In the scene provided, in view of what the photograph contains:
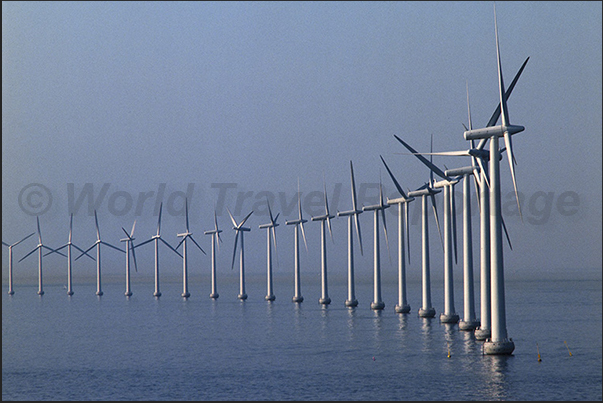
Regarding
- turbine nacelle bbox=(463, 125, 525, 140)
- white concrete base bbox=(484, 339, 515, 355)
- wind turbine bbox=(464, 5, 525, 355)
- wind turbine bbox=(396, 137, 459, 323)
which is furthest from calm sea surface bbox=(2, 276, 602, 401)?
turbine nacelle bbox=(463, 125, 525, 140)

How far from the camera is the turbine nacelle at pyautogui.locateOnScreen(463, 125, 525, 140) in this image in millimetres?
58969

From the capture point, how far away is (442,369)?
60.4m

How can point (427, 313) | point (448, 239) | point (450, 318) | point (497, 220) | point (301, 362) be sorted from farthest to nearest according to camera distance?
point (427, 313) → point (450, 318) → point (448, 239) → point (301, 362) → point (497, 220)

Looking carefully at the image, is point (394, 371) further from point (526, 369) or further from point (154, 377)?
point (154, 377)

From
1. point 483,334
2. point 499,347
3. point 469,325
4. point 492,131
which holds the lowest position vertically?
point 469,325

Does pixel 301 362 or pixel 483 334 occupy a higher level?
pixel 483 334

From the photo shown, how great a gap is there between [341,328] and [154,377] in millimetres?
43511

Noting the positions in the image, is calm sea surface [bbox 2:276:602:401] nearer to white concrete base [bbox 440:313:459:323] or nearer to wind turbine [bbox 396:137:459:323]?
white concrete base [bbox 440:313:459:323]

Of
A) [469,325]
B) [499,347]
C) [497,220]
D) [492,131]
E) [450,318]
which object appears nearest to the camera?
[497,220]

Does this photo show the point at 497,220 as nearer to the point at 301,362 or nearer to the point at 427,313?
the point at 301,362

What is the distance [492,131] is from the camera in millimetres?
60625

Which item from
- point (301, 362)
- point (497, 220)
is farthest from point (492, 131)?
point (301, 362)

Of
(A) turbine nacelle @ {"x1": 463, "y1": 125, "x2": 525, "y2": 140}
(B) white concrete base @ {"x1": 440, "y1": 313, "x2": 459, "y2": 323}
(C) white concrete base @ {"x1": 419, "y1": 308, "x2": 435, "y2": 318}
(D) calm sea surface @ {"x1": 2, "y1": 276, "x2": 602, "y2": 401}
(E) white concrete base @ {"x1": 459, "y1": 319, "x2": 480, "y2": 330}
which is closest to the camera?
(D) calm sea surface @ {"x1": 2, "y1": 276, "x2": 602, "y2": 401}

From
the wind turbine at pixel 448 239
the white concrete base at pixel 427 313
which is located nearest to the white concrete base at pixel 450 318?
the wind turbine at pixel 448 239
